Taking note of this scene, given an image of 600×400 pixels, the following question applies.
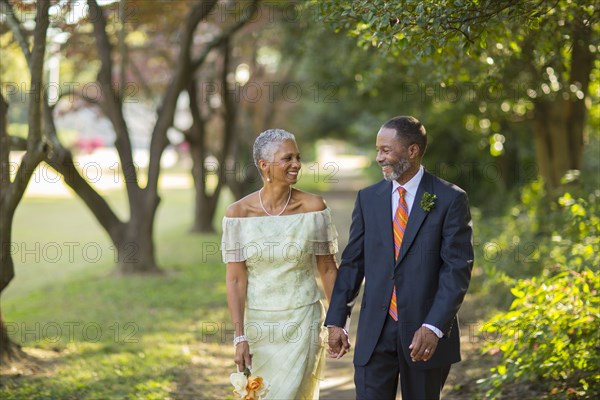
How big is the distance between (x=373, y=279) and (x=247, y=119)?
24481 millimetres

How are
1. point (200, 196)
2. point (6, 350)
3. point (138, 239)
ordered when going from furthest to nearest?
point (200, 196)
point (138, 239)
point (6, 350)

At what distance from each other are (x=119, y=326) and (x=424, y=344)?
716 cm

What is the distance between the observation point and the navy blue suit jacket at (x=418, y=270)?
4689 millimetres

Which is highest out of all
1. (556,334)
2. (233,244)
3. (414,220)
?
(414,220)

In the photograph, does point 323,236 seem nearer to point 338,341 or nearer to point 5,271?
point 338,341

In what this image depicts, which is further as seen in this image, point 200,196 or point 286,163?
point 200,196

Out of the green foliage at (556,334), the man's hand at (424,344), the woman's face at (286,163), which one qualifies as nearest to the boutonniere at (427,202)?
the man's hand at (424,344)

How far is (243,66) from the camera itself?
28.2 m

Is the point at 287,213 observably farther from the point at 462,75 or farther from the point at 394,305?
the point at 462,75

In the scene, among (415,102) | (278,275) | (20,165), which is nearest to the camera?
(278,275)

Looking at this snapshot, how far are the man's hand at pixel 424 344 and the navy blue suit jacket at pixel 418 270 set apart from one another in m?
0.06

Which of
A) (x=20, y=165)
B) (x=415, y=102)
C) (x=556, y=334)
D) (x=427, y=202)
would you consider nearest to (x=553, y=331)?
(x=556, y=334)

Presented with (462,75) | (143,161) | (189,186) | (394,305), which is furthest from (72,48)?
(143,161)

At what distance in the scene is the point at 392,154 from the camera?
190 inches
